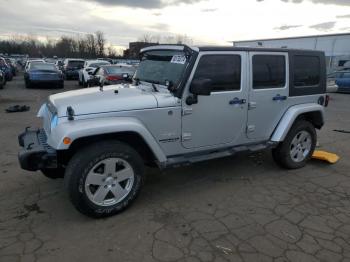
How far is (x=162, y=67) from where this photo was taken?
15.4 ft

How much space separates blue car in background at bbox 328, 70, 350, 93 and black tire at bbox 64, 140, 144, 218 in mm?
Result: 17597

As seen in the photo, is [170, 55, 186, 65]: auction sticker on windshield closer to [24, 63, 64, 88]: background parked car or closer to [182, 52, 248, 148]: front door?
[182, 52, 248, 148]: front door

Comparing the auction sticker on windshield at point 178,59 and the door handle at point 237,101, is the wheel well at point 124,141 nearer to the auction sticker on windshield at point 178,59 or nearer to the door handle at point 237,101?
the auction sticker on windshield at point 178,59

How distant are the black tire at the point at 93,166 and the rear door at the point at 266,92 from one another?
191cm

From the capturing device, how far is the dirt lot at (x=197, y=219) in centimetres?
326

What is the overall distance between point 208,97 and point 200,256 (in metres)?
2.01

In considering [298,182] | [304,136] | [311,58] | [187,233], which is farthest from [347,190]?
[187,233]

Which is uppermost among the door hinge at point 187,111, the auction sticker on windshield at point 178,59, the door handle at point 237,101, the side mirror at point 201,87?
the auction sticker on windshield at point 178,59

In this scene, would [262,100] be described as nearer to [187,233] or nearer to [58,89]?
[187,233]

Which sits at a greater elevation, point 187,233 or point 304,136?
point 304,136

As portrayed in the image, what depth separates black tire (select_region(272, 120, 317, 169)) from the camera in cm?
538

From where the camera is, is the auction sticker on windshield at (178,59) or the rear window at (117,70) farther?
the rear window at (117,70)

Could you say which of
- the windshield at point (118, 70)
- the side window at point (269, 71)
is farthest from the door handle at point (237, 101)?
the windshield at point (118, 70)

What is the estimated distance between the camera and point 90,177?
3668 millimetres
